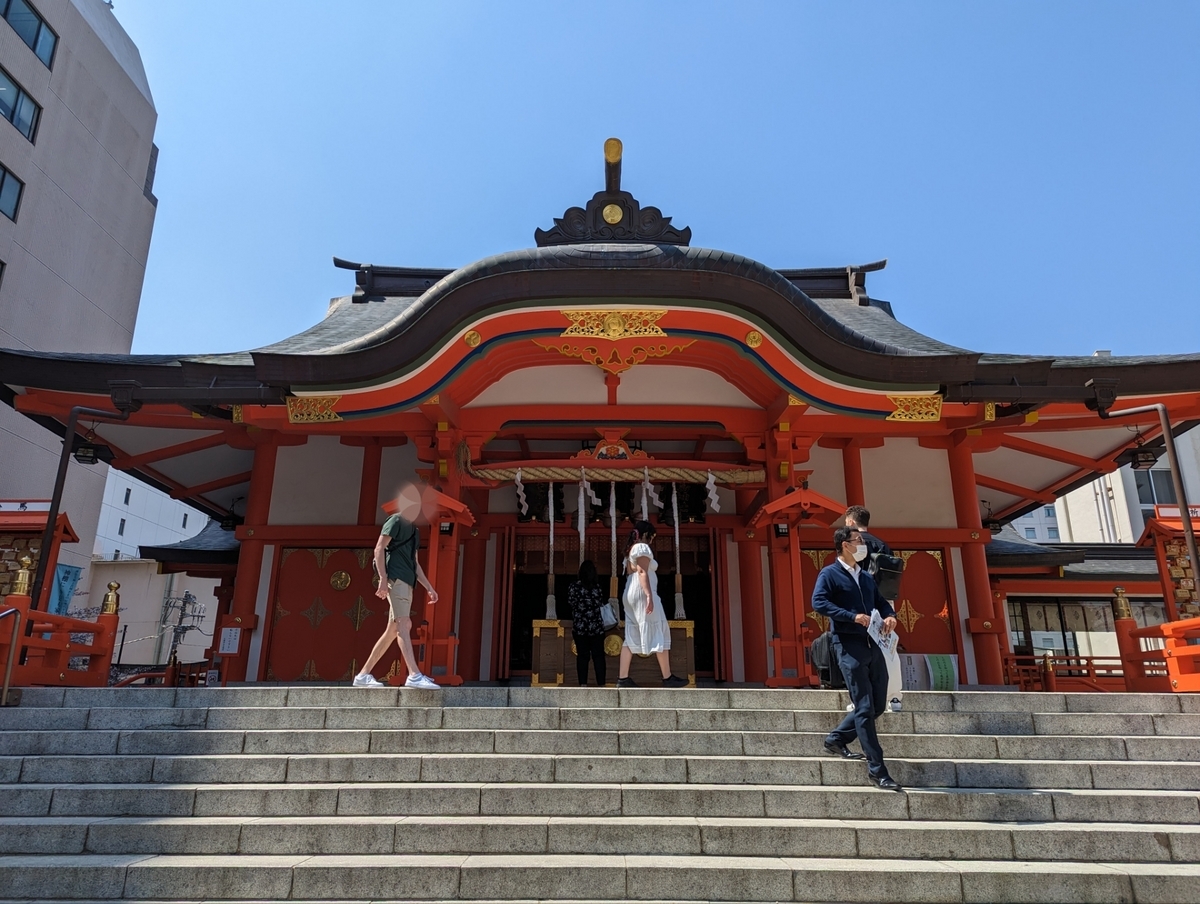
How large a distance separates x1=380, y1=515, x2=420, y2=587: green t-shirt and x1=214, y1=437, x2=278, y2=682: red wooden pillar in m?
4.47

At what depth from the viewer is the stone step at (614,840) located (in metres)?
4.17

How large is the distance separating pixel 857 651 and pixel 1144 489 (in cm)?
3893

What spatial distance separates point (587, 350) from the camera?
332 inches

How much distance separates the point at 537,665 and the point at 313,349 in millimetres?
4415

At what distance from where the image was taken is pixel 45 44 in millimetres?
19969

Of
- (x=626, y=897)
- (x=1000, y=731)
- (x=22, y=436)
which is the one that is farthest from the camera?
(x=22, y=436)

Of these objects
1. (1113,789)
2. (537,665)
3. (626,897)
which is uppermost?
(537,665)

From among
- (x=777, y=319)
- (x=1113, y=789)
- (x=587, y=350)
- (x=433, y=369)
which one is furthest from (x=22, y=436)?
(x=1113, y=789)

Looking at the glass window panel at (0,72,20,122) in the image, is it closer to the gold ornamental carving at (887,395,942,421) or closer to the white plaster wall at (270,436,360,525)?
the white plaster wall at (270,436,360,525)

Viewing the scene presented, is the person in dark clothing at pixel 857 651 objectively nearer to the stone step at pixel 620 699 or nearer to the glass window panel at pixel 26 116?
the stone step at pixel 620 699

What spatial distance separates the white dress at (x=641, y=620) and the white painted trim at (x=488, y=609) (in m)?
3.77

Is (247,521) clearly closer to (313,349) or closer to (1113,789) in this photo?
(313,349)

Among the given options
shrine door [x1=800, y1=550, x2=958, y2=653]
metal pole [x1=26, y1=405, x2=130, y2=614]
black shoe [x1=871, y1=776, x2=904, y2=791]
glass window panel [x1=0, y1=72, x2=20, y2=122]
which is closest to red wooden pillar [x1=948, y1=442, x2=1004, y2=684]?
shrine door [x1=800, y1=550, x2=958, y2=653]

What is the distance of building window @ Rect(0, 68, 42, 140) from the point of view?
60.2 feet
